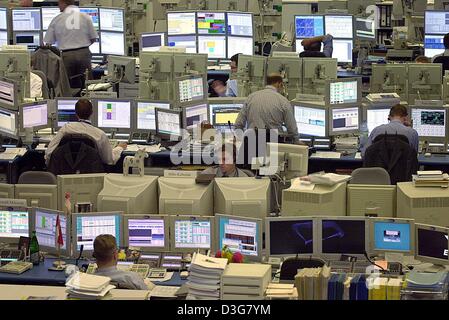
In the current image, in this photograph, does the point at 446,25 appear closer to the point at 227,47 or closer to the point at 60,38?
the point at 227,47

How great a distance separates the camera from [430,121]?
12.6 m

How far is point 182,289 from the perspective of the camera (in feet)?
24.7

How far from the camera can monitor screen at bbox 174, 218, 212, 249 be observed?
357 inches

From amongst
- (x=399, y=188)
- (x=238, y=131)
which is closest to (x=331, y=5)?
(x=238, y=131)

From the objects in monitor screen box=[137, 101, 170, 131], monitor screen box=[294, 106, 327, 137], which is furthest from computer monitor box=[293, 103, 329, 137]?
monitor screen box=[137, 101, 170, 131]

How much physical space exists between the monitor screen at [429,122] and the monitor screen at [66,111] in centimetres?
353

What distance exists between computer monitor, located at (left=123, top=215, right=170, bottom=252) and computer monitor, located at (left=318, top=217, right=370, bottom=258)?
116 centimetres

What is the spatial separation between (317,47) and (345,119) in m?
3.18

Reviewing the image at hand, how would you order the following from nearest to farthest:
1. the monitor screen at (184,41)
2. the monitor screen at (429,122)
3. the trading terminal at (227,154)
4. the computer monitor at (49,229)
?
the trading terminal at (227,154) → the computer monitor at (49,229) → the monitor screen at (429,122) → the monitor screen at (184,41)

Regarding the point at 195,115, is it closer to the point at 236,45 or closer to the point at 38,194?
the point at 38,194

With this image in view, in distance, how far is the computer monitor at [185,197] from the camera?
9164 mm

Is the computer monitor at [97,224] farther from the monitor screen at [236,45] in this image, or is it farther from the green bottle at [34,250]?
the monitor screen at [236,45]

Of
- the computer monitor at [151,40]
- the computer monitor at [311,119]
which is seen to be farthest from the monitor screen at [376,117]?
the computer monitor at [151,40]

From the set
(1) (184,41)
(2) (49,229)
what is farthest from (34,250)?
(1) (184,41)
